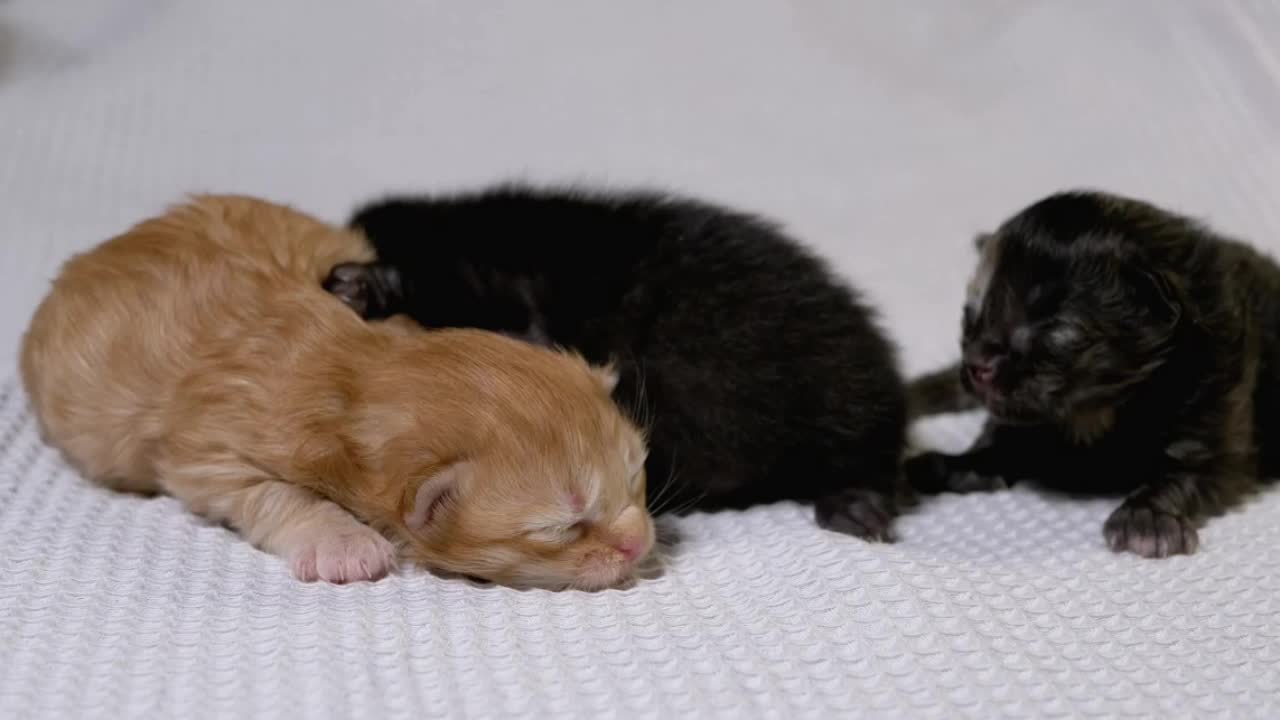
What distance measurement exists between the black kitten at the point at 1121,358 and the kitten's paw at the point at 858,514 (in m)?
0.32

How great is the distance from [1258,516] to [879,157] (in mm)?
1870

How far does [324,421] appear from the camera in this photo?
6.86ft

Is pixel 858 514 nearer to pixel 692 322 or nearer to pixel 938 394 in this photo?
pixel 692 322

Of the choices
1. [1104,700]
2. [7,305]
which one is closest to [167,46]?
[7,305]

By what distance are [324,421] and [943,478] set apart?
51.8 inches

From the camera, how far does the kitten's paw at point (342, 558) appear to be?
201 cm

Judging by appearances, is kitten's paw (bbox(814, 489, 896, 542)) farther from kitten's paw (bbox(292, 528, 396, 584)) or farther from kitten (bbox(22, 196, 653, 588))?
kitten's paw (bbox(292, 528, 396, 584))

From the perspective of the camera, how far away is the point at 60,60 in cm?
389

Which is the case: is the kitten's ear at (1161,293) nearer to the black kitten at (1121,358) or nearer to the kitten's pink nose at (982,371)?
the black kitten at (1121,358)

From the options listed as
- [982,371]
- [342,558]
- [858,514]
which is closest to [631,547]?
[342,558]

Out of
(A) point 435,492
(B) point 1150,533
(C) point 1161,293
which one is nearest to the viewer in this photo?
(A) point 435,492

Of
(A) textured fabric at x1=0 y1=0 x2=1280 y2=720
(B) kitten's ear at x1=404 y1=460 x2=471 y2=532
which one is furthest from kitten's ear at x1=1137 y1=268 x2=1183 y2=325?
(B) kitten's ear at x1=404 y1=460 x2=471 y2=532

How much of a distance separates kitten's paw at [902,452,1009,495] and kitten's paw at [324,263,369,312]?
3.76 feet

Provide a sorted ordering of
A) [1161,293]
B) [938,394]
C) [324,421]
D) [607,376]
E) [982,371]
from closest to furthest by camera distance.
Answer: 1. [324,421]
2. [607,376]
3. [1161,293]
4. [982,371]
5. [938,394]
